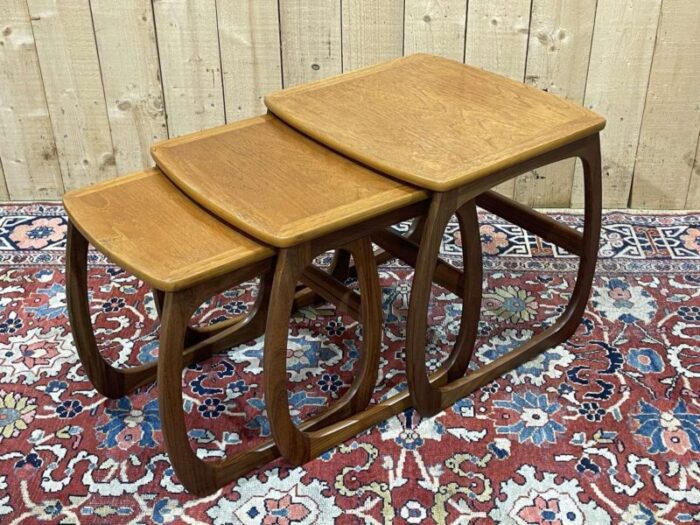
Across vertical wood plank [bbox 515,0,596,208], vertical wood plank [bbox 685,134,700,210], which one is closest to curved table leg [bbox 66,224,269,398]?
vertical wood plank [bbox 515,0,596,208]

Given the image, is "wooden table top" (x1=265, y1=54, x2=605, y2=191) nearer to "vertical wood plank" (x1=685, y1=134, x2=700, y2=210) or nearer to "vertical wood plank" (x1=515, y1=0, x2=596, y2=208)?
"vertical wood plank" (x1=515, y1=0, x2=596, y2=208)

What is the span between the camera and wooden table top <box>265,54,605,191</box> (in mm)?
1455

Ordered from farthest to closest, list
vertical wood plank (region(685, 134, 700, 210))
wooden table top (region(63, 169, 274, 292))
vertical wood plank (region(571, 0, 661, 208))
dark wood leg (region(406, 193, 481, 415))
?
vertical wood plank (region(685, 134, 700, 210)) → vertical wood plank (region(571, 0, 661, 208)) → dark wood leg (region(406, 193, 481, 415)) → wooden table top (region(63, 169, 274, 292))

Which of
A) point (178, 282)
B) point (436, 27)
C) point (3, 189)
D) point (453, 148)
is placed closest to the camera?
point (178, 282)

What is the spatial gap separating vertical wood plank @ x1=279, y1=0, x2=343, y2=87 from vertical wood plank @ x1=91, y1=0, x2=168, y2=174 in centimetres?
32

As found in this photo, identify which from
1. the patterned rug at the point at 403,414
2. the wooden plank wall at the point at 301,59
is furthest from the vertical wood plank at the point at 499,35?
the patterned rug at the point at 403,414

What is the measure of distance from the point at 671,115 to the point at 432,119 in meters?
0.86

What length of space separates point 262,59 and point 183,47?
190mm

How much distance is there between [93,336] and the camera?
1620 mm

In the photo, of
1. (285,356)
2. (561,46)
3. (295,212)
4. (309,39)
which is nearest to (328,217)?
(295,212)

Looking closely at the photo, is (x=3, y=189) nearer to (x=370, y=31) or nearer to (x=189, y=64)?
(x=189, y=64)

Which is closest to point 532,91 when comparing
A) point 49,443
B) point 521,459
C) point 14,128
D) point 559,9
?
point 559,9

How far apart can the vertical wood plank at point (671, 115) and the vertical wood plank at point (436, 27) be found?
1.52ft

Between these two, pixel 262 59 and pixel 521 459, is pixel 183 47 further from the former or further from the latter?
pixel 521 459
